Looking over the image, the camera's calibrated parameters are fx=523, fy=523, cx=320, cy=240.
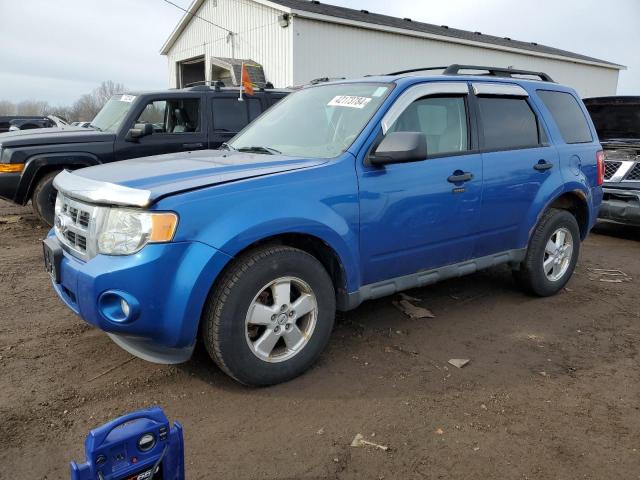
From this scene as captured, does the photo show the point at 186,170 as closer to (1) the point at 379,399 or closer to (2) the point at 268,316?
(2) the point at 268,316

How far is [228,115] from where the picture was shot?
25.1 feet

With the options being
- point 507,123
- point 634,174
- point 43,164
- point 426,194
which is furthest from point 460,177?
point 43,164

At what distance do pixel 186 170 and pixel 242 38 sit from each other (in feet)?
53.3

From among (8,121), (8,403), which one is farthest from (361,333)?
(8,121)

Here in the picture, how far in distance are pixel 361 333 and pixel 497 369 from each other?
0.98m

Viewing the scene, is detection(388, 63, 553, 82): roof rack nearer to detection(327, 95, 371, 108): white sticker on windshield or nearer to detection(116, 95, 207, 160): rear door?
detection(327, 95, 371, 108): white sticker on windshield

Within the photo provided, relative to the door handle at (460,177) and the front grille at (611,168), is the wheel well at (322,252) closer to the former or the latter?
the door handle at (460,177)

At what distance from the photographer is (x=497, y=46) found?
20922mm

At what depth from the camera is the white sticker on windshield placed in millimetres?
3633

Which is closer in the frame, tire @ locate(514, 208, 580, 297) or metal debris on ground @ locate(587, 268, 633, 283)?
tire @ locate(514, 208, 580, 297)

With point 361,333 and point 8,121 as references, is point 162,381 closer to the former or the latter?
point 361,333

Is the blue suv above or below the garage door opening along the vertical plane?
below

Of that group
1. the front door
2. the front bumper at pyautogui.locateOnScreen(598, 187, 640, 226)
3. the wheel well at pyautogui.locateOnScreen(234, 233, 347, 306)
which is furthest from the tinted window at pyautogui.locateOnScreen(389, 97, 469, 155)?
the front bumper at pyautogui.locateOnScreen(598, 187, 640, 226)

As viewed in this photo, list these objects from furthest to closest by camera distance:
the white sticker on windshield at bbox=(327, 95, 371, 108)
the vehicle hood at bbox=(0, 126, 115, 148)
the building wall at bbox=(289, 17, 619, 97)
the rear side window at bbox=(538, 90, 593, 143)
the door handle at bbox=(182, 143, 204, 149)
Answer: the building wall at bbox=(289, 17, 619, 97) → the door handle at bbox=(182, 143, 204, 149) → the vehicle hood at bbox=(0, 126, 115, 148) → the rear side window at bbox=(538, 90, 593, 143) → the white sticker on windshield at bbox=(327, 95, 371, 108)
